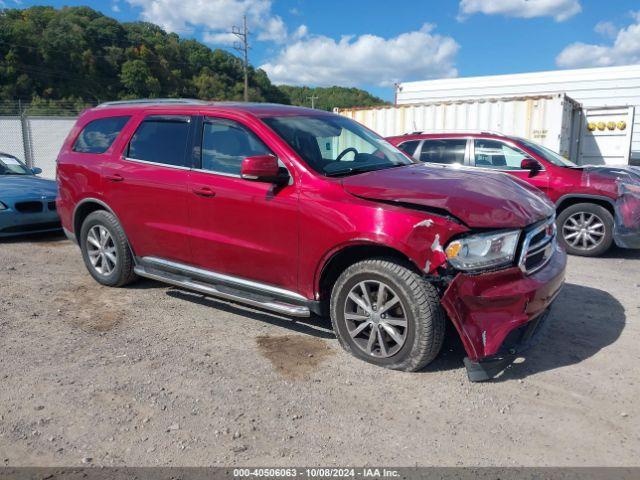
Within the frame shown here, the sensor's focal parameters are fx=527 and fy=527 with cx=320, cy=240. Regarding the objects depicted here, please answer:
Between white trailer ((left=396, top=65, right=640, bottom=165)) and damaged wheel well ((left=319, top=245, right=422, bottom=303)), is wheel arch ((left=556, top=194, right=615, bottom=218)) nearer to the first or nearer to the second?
damaged wheel well ((left=319, top=245, right=422, bottom=303))

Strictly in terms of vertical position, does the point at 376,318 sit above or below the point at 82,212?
below

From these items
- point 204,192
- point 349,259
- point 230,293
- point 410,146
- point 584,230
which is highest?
point 410,146

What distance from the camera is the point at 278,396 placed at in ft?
10.9

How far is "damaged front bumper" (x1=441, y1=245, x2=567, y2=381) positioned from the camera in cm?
322

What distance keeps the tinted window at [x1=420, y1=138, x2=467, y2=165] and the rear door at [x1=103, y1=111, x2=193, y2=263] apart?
440cm

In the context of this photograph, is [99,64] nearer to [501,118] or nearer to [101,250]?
[501,118]

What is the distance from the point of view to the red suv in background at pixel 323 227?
328cm

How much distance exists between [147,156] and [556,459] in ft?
13.3

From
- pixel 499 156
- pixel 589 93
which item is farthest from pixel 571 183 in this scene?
pixel 589 93

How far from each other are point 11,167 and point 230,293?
6820 millimetres

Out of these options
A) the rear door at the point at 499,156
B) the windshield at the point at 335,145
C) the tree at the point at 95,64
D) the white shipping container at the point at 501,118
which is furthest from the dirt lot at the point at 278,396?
the tree at the point at 95,64

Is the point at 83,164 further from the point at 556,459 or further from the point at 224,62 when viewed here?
the point at 224,62

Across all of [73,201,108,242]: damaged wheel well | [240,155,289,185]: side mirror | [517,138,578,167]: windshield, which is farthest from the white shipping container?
[240,155,289,185]: side mirror

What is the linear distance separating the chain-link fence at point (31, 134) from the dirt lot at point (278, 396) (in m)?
15.0
